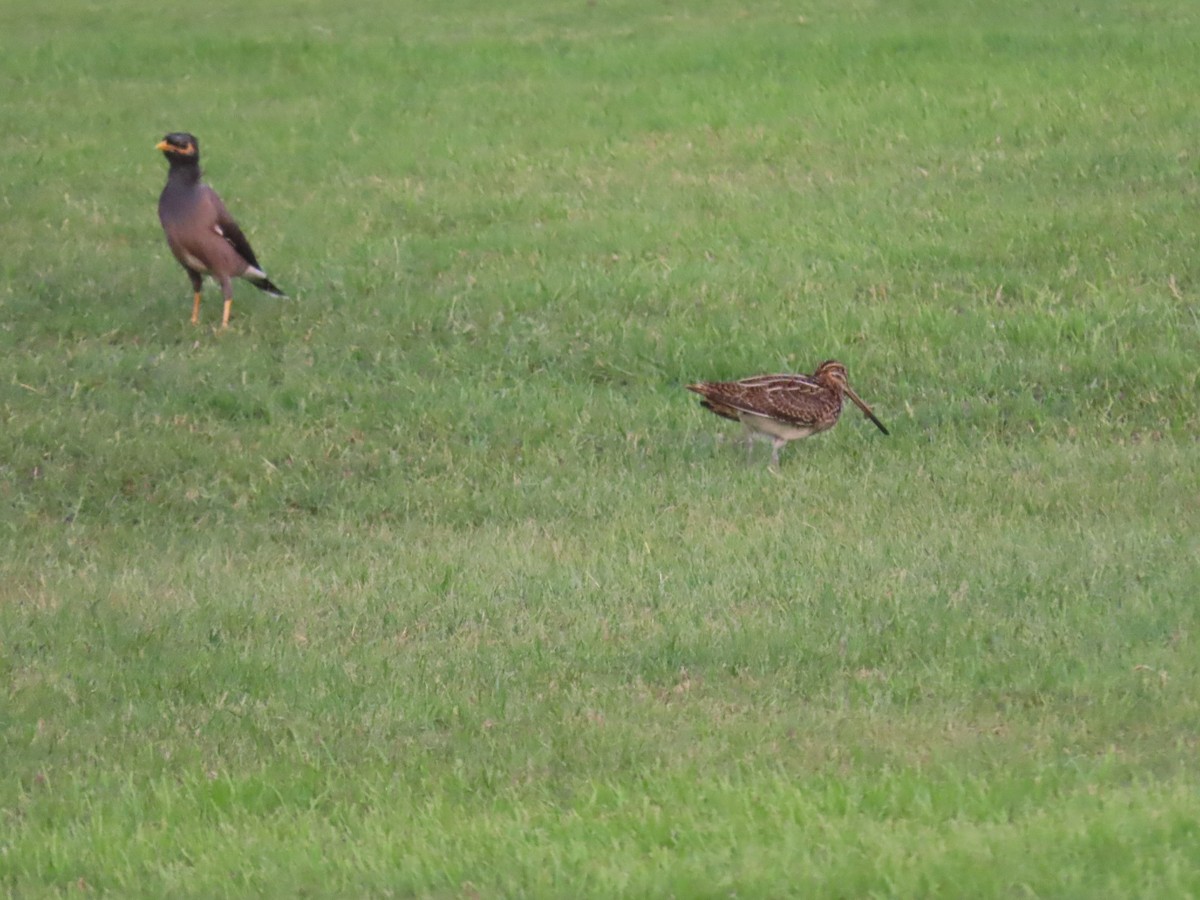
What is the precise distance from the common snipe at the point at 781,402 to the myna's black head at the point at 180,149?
600cm

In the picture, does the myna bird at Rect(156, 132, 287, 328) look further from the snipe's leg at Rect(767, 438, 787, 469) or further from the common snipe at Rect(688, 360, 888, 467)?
the snipe's leg at Rect(767, 438, 787, 469)

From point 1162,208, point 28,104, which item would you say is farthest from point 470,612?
point 28,104

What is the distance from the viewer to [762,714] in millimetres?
7406

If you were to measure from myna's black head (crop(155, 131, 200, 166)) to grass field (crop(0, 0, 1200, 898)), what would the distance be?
1438 millimetres

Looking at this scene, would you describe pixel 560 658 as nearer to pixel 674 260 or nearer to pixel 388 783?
pixel 388 783

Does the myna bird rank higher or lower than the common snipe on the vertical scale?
higher

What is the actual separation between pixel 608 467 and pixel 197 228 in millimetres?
5028

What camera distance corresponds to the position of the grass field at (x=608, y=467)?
6410 mm

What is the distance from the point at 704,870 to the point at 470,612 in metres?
3.56

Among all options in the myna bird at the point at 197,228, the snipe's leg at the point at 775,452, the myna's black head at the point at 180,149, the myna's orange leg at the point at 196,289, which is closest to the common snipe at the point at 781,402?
the snipe's leg at the point at 775,452

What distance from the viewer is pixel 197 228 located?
15477mm

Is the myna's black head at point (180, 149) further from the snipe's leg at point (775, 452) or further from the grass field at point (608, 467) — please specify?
the snipe's leg at point (775, 452)

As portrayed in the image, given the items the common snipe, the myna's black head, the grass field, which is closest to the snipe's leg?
the common snipe

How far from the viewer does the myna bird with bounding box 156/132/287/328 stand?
15.5 metres
